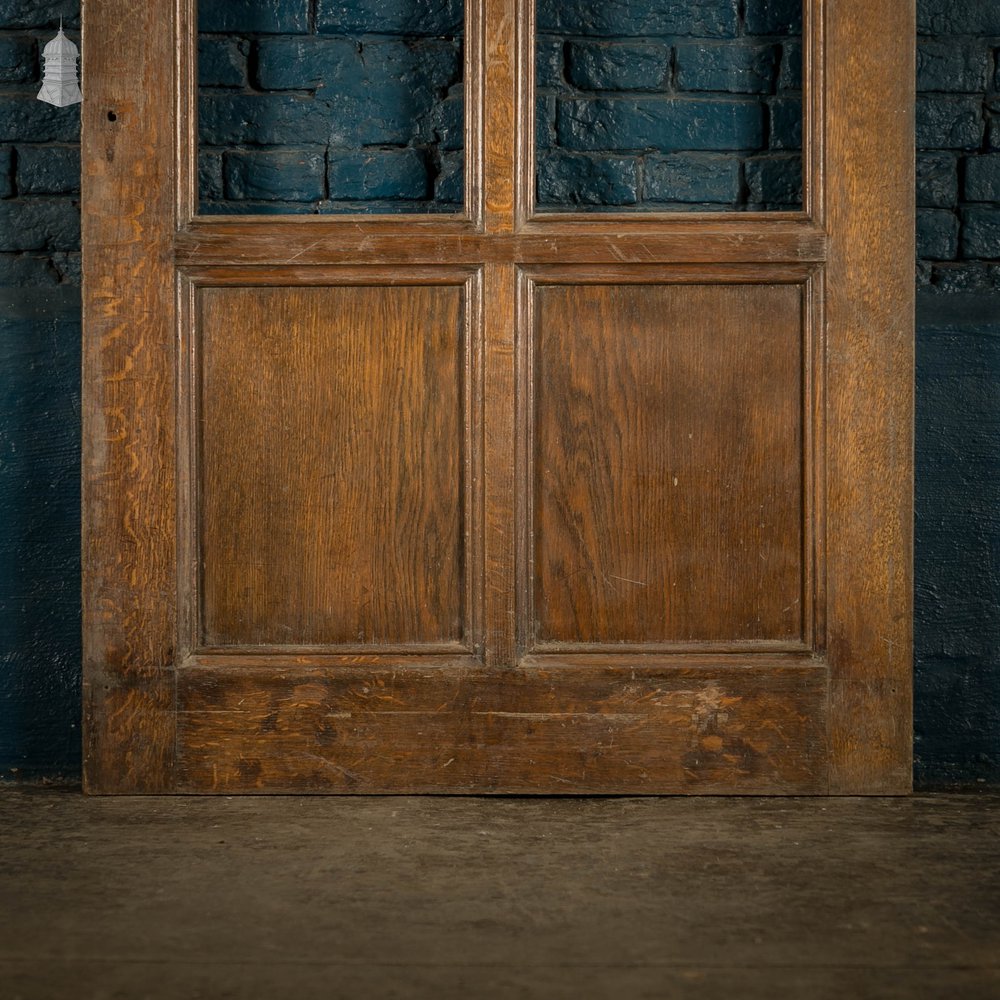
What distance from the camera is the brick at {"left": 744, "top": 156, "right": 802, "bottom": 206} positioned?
78.2 inches

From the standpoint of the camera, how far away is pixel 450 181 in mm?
1983

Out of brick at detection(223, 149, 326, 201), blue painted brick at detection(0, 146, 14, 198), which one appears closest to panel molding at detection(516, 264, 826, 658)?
brick at detection(223, 149, 326, 201)

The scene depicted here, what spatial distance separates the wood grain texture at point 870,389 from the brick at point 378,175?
70 cm

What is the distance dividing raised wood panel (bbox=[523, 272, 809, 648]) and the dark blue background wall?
0.33m

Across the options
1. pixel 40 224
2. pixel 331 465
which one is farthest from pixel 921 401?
pixel 40 224

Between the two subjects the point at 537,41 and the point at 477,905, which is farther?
the point at 537,41

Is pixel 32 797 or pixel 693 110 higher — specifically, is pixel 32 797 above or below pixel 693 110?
below

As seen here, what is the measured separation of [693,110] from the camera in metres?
1.99

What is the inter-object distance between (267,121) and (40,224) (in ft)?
1.45

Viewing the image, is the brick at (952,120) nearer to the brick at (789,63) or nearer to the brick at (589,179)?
the brick at (789,63)

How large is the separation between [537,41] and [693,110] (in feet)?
0.98

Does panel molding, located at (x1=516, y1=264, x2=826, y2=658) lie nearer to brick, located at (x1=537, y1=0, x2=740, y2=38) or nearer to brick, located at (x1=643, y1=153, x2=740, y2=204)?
brick, located at (x1=643, y1=153, x2=740, y2=204)

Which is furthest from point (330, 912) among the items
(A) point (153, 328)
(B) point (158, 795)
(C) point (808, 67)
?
(C) point (808, 67)

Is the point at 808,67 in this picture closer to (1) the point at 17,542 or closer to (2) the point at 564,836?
(2) the point at 564,836
